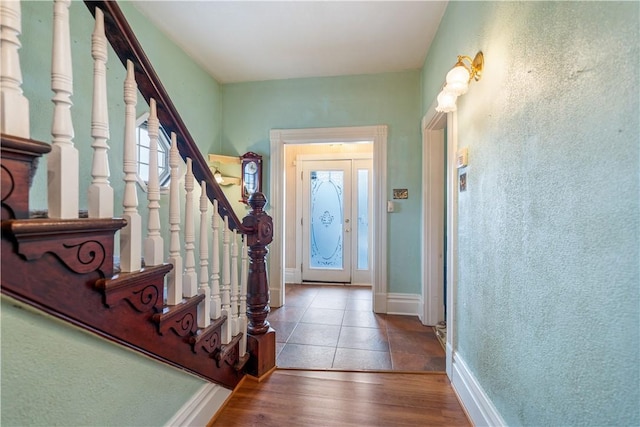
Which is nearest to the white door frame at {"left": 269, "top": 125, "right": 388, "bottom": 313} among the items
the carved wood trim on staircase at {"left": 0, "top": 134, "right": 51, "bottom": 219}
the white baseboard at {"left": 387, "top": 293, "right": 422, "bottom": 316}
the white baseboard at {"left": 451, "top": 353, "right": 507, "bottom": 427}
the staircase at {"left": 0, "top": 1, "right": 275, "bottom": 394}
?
the white baseboard at {"left": 387, "top": 293, "right": 422, "bottom": 316}

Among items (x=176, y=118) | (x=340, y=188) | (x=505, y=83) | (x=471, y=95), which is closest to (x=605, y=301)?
(x=505, y=83)

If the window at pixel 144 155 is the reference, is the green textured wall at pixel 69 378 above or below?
below

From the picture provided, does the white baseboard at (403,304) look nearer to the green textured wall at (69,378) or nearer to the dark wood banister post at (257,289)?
the dark wood banister post at (257,289)

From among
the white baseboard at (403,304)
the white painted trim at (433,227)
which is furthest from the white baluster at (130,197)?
the white baseboard at (403,304)

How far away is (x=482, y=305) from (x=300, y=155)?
137 inches

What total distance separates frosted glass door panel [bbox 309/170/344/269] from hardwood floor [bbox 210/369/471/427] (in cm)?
255

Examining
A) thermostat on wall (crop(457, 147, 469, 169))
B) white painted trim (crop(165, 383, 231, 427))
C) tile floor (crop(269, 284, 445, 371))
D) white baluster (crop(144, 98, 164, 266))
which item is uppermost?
thermostat on wall (crop(457, 147, 469, 169))

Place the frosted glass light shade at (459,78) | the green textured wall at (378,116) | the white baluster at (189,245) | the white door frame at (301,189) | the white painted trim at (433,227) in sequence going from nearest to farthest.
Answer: the white baluster at (189,245), the frosted glass light shade at (459,78), the white painted trim at (433,227), the green textured wall at (378,116), the white door frame at (301,189)

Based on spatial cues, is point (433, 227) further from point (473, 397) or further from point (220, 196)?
point (220, 196)

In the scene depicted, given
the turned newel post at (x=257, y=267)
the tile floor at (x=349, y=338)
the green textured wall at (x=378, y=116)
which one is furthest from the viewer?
the green textured wall at (x=378, y=116)

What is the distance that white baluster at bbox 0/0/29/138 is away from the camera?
630mm

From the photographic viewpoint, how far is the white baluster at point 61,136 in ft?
2.42

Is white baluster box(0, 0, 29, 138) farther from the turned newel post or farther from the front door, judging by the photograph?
the front door

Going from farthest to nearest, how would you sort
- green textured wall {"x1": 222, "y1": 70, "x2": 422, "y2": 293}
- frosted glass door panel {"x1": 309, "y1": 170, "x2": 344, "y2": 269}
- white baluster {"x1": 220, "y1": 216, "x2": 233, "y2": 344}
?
frosted glass door panel {"x1": 309, "y1": 170, "x2": 344, "y2": 269}
green textured wall {"x1": 222, "y1": 70, "x2": 422, "y2": 293}
white baluster {"x1": 220, "y1": 216, "x2": 233, "y2": 344}
